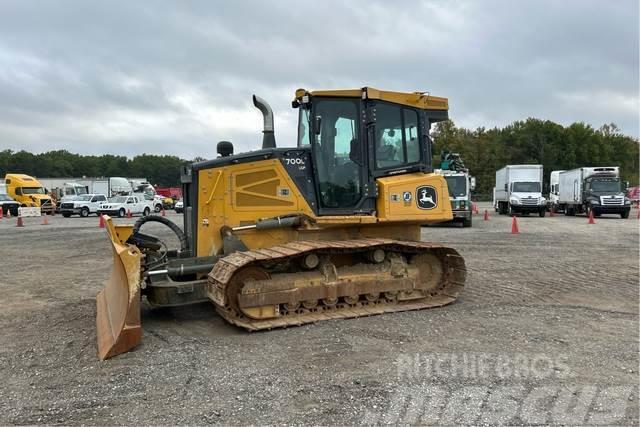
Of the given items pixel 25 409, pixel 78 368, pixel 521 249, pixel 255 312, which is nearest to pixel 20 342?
pixel 78 368

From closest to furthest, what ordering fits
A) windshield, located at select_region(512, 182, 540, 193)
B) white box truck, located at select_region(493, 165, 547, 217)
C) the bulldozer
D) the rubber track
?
1. the rubber track
2. the bulldozer
3. white box truck, located at select_region(493, 165, 547, 217)
4. windshield, located at select_region(512, 182, 540, 193)

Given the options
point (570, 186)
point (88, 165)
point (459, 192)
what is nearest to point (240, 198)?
point (459, 192)

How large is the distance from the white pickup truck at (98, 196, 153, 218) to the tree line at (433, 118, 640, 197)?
51594 mm

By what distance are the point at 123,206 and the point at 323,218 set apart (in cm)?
3187

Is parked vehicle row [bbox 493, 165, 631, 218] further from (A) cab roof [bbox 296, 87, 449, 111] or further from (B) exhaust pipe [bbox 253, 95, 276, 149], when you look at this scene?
(B) exhaust pipe [bbox 253, 95, 276, 149]

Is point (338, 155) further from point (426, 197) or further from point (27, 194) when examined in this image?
point (27, 194)

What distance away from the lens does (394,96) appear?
7.50 meters

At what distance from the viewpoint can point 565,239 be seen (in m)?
16.7

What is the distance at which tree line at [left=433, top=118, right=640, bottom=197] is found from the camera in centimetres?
7750

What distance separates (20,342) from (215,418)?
3.25 metres

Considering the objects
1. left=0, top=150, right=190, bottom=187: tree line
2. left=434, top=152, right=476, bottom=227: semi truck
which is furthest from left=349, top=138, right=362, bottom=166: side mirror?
left=0, top=150, right=190, bottom=187: tree line

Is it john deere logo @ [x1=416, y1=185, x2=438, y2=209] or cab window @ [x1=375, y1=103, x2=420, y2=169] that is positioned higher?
cab window @ [x1=375, y1=103, x2=420, y2=169]

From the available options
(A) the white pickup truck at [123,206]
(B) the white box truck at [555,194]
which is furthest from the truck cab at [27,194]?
(B) the white box truck at [555,194]

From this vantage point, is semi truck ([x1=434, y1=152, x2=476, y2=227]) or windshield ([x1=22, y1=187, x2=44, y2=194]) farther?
windshield ([x1=22, y1=187, x2=44, y2=194])
